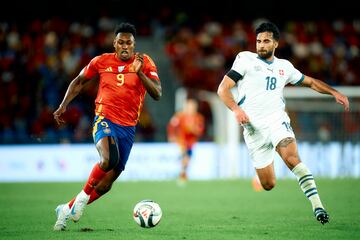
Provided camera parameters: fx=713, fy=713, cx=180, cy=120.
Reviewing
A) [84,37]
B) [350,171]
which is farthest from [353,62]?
[84,37]

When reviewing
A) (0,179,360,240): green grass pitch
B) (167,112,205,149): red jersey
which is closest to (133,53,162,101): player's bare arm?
(0,179,360,240): green grass pitch

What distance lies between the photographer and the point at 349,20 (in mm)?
27688

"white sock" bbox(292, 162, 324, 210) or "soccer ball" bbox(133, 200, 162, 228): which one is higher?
"white sock" bbox(292, 162, 324, 210)

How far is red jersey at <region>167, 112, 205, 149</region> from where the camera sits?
65.5ft

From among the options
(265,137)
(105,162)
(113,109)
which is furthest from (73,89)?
(265,137)

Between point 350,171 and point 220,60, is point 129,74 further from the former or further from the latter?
point 220,60

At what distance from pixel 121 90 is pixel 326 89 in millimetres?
2701

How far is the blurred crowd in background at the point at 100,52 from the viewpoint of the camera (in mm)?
21047

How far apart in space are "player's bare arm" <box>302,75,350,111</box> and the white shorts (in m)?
0.56

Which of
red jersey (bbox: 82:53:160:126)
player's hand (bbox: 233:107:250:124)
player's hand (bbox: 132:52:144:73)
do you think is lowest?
player's hand (bbox: 233:107:250:124)

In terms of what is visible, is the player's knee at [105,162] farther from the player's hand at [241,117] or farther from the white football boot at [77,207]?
the player's hand at [241,117]

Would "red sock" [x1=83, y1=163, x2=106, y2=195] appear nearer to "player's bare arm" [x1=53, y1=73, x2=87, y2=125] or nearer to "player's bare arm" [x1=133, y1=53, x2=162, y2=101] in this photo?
"player's bare arm" [x1=53, y1=73, x2=87, y2=125]

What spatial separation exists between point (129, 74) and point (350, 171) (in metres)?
13.2

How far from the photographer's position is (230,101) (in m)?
8.87
